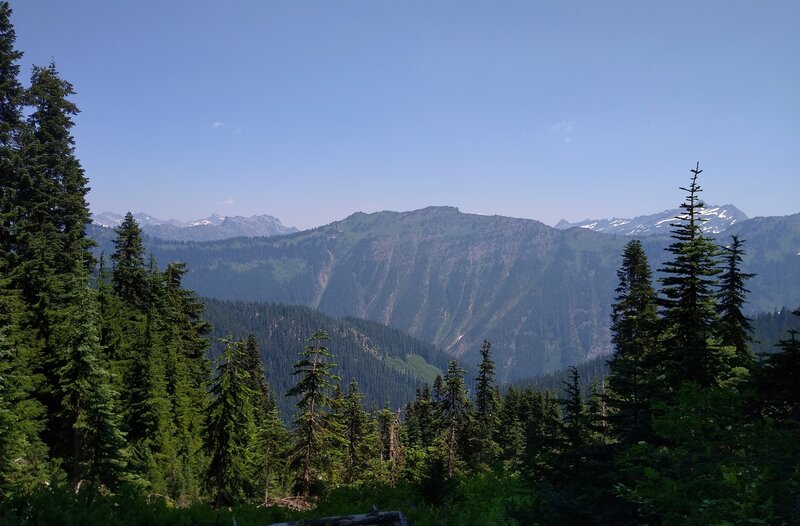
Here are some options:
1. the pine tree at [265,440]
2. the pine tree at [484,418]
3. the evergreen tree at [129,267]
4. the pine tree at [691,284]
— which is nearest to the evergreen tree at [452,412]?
the pine tree at [484,418]

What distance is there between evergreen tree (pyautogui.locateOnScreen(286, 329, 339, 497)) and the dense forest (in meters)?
0.11

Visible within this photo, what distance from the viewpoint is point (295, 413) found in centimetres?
2345

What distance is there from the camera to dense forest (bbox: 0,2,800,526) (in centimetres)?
776

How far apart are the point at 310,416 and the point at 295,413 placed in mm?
3350

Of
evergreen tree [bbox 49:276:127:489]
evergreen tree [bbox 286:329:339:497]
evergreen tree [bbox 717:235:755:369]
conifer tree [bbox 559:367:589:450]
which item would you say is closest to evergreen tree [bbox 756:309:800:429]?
conifer tree [bbox 559:367:589:450]

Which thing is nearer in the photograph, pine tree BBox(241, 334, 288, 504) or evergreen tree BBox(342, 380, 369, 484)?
pine tree BBox(241, 334, 288, 504)

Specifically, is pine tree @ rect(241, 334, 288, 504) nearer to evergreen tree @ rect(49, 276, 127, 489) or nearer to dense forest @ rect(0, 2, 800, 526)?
dense forest @ rect(0, 2, 800, 526)

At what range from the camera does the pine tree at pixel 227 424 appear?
2488 cm

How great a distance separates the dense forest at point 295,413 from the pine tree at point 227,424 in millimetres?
87

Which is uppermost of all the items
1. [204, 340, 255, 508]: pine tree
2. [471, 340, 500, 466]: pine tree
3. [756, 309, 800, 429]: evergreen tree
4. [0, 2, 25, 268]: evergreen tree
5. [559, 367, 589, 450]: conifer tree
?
[0, 2, 25, 268]: evergreen tree

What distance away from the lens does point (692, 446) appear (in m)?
8.00

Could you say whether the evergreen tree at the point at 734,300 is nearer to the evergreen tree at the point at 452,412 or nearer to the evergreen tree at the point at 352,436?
the evergreen tree at the point at 452,412

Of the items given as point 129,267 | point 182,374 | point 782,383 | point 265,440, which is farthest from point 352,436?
point 782,383

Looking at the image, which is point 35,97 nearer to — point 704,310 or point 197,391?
point 197,391
